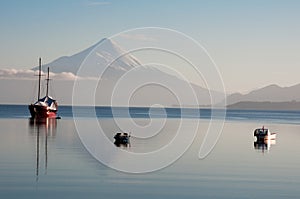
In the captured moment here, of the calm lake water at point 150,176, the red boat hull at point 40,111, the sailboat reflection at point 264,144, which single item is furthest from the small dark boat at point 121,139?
the red boat hull at point 40,111

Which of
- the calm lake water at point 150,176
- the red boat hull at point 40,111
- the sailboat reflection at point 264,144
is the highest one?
the red boat hull at point 40,111

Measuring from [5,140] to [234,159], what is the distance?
93.1 feet

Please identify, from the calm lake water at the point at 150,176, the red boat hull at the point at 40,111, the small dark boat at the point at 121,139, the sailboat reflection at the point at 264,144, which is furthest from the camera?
the red boat hull at the point at 40,111

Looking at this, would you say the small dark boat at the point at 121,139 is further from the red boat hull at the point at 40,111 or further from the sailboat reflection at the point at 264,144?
the red boat hull at the point at 40,111

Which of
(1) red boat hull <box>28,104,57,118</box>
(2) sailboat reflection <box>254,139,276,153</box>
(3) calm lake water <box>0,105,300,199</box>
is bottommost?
(3) calm lake water <box>0,105,300,199</box>

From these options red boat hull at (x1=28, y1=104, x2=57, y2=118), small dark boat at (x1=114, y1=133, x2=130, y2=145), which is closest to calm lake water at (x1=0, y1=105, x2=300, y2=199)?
small dark boat at (x1=114, y1=133, x2=130, y2=145)

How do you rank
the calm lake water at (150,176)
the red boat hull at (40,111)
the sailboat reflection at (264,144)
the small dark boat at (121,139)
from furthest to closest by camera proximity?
the red boat hull at (40,111), the sailboat reflection at (264,144), the small dark boat at (121,139), the calm lake water at (150,176)

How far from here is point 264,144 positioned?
74312 millimetres

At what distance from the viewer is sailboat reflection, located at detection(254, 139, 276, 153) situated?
67.8 m

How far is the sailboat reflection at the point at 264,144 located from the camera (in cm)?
6781

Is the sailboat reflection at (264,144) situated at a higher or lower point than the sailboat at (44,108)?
lower

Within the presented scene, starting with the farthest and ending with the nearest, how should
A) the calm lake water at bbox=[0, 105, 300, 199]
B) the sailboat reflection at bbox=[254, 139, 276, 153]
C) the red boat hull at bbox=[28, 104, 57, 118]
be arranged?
the red boat hull at bbox=[28, 104, 57, 118]
the sailboat reflection at bbox=[254, 139, 276, 153]
the calm lake water at bbox=[0, 105, 300, 199]

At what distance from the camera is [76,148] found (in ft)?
200

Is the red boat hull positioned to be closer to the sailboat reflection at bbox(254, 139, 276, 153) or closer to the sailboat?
the sailboat
